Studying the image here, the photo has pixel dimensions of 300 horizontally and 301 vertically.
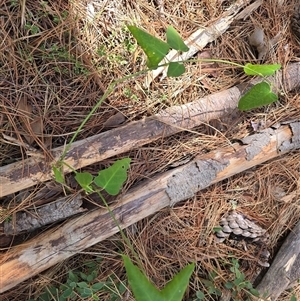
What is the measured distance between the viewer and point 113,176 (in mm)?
1377

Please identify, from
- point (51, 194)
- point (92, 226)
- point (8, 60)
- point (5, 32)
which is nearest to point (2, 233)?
point (51, 194)

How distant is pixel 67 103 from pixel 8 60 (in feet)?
0.90

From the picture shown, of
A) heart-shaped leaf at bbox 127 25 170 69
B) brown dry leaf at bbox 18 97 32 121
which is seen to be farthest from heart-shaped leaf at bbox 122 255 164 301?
brown dry leaf at bbox 18 97 32 121

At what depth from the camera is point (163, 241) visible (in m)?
1.75

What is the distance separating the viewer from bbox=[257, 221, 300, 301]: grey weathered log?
6.02 ft

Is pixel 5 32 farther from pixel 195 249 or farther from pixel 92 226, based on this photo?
pixel 195 249

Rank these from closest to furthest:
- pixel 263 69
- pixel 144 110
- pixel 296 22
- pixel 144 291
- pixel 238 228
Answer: pixel 144 291, pixel 263 69, pixel 144 110, pixel 238 228, pixel 296 22

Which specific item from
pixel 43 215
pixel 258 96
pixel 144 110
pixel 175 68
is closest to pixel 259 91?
pixel 258 96

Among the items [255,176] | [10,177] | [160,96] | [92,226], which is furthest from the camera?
[255,176]

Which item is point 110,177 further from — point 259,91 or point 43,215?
point 259,91

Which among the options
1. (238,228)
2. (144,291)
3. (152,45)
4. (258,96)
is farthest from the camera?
(238,228)

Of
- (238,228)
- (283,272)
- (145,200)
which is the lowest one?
(283,272)

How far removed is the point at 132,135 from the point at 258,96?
1.70 feet

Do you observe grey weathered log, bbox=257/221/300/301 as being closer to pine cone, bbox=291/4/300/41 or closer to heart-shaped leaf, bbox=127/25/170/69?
pine cone, bbox=291/4/300/41
